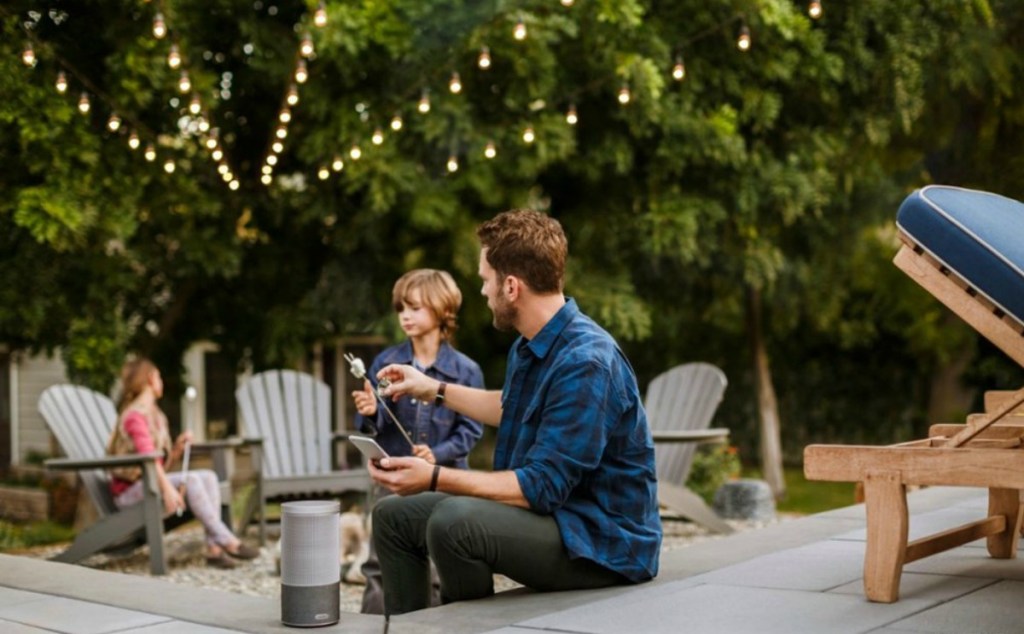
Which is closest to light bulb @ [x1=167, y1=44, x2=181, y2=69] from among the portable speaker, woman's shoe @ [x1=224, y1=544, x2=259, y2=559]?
woman's shoe @ [x1=224, y1=544, x2=259, y2=559]

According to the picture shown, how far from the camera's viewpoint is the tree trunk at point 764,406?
13.5 meters

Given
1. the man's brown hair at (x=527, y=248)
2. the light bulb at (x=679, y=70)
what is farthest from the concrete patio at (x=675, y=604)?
the light bulb at (x=679, y=70)

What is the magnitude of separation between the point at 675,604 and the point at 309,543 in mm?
1028

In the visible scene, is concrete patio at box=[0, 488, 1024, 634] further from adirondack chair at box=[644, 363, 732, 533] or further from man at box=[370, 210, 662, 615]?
adirondack chair at box=[644, 363, 732, 533]

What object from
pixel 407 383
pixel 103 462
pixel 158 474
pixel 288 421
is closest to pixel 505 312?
pixel 407 383

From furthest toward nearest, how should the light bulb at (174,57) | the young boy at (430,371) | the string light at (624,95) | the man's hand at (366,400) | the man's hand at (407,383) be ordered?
the string light at (624,95) → the light bulb at (174,57) → the young boy at (430,371) → the man's hand at (366,400) → the man's hand at (407,383)

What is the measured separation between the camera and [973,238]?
3.49 meters

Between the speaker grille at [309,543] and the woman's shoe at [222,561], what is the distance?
13.1ft

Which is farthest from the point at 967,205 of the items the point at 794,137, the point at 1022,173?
the point at 1022,173

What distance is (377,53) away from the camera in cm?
841

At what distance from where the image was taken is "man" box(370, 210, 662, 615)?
12.1 ft

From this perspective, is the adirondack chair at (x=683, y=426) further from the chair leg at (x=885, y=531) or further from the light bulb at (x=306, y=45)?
the chair leg at (x=885, y=531)

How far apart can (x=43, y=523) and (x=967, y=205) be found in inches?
397

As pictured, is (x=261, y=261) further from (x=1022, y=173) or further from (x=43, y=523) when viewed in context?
(x=1022, y=173)
